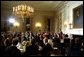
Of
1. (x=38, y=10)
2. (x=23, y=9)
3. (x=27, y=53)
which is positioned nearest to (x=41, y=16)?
(x=38, y=10)

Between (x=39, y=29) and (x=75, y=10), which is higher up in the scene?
(x=75, y=10)

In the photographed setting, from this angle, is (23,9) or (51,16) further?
(51,16)

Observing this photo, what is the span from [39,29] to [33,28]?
0.60m

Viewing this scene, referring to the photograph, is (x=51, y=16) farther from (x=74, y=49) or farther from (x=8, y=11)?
(x=74, y=49)

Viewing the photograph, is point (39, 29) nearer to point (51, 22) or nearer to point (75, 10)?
point (51, 22)

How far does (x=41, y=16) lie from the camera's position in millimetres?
16438

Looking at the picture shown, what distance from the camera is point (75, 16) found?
9.80 metres

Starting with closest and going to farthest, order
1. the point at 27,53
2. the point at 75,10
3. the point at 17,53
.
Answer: the point at 17,53 < the point at 27,53 < the point at 75,10

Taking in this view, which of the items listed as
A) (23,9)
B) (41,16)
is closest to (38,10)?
(41,16)

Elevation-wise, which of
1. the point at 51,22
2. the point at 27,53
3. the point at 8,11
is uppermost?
the point at 8,11

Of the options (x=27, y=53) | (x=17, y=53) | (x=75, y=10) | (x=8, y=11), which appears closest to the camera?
(x=17, y=53)

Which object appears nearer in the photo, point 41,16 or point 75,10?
point 75,10

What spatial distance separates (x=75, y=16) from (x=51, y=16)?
6460 millimetres

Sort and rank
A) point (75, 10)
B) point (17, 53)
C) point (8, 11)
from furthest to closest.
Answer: point (8, 11) < point (75, 10) < point (17, 53)
